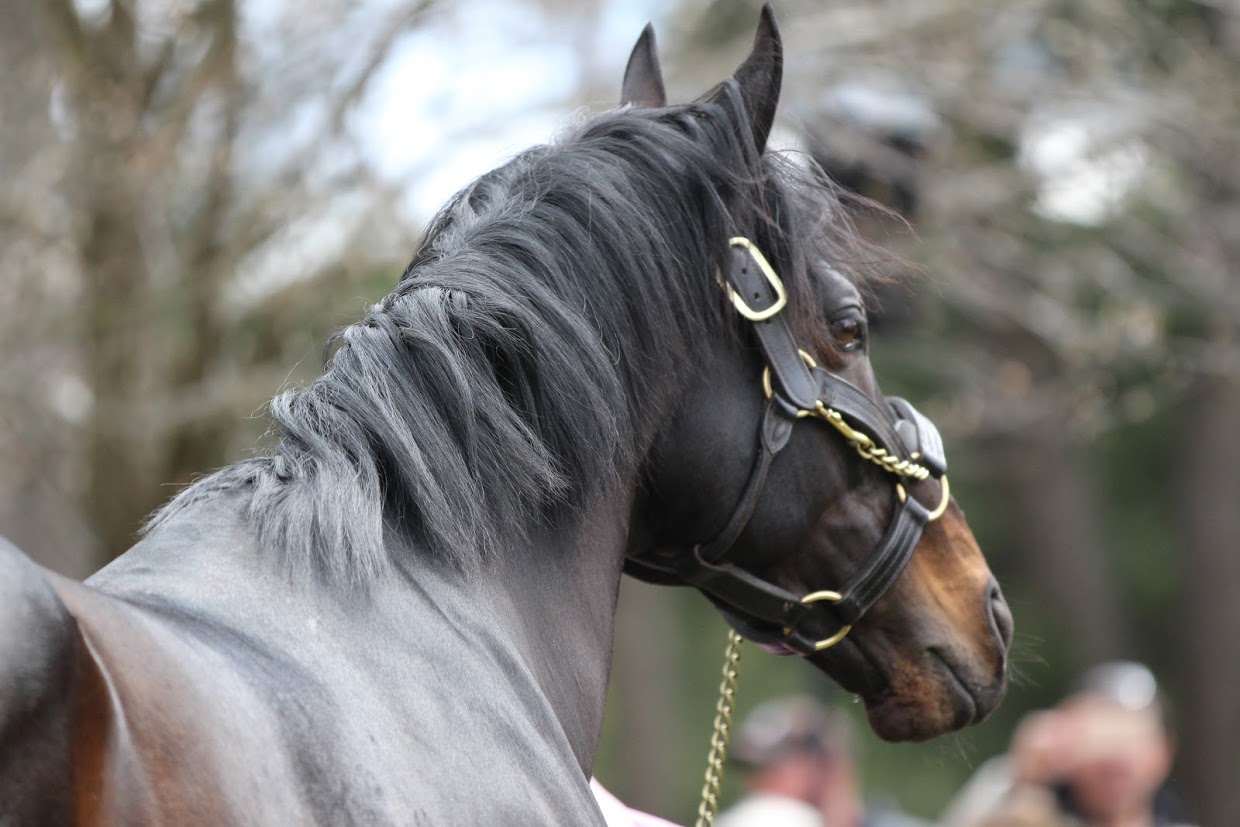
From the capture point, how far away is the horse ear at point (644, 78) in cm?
293

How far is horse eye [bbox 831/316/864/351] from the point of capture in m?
2.63

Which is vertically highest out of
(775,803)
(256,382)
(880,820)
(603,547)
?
(603,547)

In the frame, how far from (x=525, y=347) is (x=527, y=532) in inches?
11.4

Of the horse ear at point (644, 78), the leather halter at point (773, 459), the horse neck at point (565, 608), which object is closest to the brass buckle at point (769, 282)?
the leather halter at point (773, 459)

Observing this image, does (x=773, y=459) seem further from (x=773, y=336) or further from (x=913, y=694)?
(x=913, y=694)

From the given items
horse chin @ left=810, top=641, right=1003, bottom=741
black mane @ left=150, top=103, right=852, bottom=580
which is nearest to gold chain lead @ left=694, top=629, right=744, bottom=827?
horse chin @ left=810, top=641, right=1003, bottom=741

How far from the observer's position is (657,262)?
7.77ft

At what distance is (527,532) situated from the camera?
2211 mm

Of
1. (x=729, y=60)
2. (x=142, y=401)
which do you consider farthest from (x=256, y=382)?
(x=729, y=60)

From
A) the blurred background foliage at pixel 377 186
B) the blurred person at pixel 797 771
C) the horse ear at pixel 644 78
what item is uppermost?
the horse ear at pixel 644 78

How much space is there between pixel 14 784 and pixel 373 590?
637mm

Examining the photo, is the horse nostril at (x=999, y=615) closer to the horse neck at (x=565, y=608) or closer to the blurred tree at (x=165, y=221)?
the horse neck at (x=565, y=608)

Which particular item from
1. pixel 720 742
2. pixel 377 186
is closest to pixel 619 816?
pixel 720 742

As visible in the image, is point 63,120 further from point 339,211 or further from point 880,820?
point 880,820
